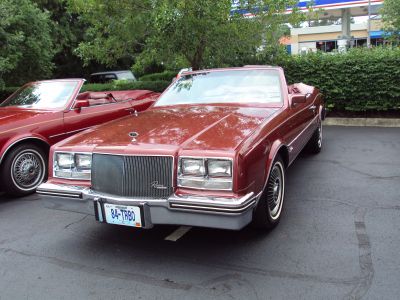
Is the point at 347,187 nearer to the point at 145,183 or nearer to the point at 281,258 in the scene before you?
the point at 281,258

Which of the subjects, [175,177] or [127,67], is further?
[127,67]

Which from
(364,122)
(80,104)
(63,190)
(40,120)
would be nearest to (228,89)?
(63,190)

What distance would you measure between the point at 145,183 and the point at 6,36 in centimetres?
838

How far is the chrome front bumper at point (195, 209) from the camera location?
3.16m

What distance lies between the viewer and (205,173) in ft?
10.9

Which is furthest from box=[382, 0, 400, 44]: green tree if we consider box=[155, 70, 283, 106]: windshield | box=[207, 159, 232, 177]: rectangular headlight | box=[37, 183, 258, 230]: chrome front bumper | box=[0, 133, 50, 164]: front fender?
box=[37, 183, 258, 230]: chrome front bumper

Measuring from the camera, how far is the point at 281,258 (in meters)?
3.51

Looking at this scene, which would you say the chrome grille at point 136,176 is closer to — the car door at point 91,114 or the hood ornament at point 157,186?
the hood ornament at point 157,186

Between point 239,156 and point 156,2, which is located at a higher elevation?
point 156,2

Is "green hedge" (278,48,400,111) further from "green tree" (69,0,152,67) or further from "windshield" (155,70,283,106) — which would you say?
"windshield" (155,70,283,106)

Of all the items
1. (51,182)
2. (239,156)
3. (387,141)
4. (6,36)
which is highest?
(6,36)

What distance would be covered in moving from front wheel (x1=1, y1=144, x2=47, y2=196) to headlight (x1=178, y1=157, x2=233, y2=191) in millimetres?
3126

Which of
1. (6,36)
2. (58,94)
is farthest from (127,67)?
(58,94)

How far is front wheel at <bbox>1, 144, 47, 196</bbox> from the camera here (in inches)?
215
